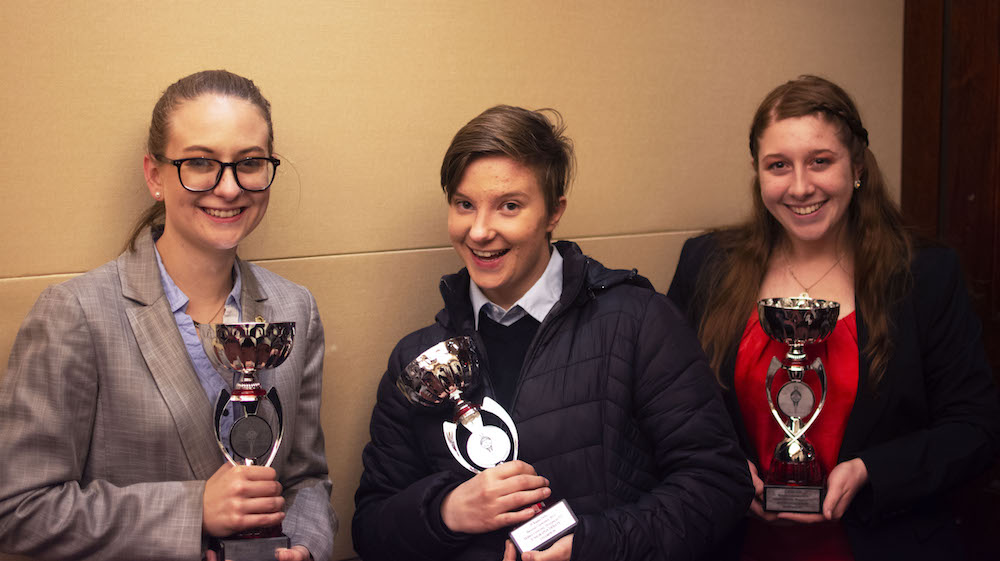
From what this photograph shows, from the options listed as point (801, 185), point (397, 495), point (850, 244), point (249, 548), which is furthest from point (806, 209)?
point (249, 548)

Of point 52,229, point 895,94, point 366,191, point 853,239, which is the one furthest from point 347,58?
point 895,94

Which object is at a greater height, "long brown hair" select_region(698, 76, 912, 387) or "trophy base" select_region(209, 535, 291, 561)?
"long brown hair" select_region(698, 76, 912, 387)

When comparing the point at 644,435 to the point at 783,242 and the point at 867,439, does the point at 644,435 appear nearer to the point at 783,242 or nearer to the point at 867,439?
the point at 867,439

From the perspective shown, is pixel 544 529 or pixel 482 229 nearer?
pixel 544 529

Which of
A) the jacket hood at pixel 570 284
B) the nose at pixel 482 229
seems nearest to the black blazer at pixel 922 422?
the jacket hood at pixel 570 284

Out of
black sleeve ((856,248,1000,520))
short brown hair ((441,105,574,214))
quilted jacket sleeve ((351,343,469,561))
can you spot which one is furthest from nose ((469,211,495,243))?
black sleeve ((856,248,1000,520))

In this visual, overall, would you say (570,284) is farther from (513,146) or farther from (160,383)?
(160,383)

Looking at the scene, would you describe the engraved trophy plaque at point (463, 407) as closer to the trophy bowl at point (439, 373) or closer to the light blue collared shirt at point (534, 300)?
the trophy bowl at point (439, 373)

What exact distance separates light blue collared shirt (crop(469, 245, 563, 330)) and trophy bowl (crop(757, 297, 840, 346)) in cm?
54

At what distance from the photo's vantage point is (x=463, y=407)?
1.96 meters

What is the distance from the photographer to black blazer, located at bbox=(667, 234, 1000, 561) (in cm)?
230

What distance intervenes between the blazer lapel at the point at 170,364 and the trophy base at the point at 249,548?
0.18 metres

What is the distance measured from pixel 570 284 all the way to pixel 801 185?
75cm

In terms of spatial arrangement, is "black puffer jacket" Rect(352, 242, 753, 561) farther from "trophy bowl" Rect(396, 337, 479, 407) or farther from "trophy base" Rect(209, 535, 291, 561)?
"trophy base" Rect(209, 535, 291, 561)
